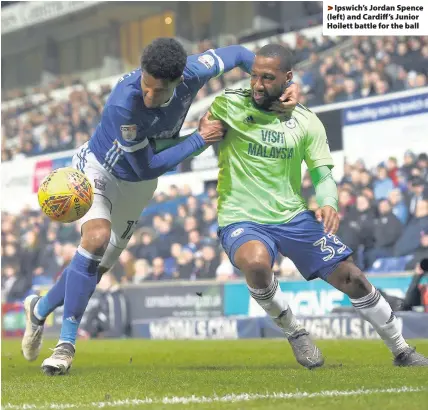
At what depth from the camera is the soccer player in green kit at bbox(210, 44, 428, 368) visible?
6309 millimetres

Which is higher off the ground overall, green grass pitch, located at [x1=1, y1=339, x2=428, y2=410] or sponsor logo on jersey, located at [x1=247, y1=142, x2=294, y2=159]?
sponsor logo on jersey, located at [x1=247, y1=142, x2=294, y2=159]

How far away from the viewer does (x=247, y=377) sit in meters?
5.94

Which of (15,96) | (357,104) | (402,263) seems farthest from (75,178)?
(15,96)

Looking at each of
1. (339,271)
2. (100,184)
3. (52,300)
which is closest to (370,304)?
(339,271)

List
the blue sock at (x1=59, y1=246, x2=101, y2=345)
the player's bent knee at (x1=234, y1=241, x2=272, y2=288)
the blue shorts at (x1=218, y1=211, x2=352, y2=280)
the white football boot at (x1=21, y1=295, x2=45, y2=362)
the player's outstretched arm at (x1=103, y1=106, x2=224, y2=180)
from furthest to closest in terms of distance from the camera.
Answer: the white football boot at (x1=21, y1=295, x2=45, y2=362) → the blue sock at (x1=59, y1=246, x2=101, y2=345) → the blue shorts at (x1=218, y1=211, x2=352, y2=280) → the player's outstretched arm at (x1=103, y1=106, x2=224, y2=180) → the player's bent knee at (x1=234, y1=241, x2=272, y2=288)

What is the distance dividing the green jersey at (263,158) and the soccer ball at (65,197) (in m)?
1.09

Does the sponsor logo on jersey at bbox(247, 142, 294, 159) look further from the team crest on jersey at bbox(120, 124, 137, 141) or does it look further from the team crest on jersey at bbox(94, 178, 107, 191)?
the team crest on jersey at bbox(94, 178, 107, 191)

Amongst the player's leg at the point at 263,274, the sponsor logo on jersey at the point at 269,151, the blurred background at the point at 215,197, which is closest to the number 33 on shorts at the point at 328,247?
the player's leg at the point at 263,274

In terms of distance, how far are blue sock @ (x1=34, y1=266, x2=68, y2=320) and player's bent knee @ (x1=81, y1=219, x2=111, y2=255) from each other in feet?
2.17

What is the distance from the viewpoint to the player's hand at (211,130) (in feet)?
21.1

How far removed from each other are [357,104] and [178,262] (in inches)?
175

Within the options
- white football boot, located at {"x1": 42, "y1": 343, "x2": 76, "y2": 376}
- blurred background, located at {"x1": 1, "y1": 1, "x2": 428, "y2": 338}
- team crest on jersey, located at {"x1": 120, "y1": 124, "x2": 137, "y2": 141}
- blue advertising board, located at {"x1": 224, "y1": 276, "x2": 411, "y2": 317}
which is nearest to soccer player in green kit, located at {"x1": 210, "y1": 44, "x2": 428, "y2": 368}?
team crest on jersey, located at {"x1": 120, "y1": 124, "x2": 137, "y2": 141}

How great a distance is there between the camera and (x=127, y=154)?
6371mm

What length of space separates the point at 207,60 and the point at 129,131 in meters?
1.16
